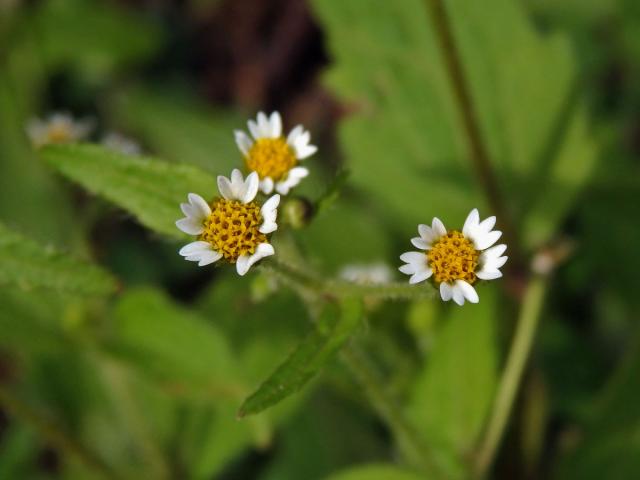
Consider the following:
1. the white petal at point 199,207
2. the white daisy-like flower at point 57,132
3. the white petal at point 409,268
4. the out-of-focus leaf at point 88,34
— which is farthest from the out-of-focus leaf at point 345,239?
the white petal at point 409,268

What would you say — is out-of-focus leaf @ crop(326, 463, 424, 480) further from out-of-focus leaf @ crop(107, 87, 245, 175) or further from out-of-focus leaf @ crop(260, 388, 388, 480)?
out-of-focus leaf @ crop(107, 87, 245, 175)

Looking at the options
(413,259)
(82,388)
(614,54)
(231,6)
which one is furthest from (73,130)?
(614,54)

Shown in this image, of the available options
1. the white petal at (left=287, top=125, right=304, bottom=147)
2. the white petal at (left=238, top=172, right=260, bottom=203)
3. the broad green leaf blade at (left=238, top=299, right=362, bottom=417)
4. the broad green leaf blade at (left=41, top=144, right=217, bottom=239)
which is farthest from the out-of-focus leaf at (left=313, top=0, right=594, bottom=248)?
the white petal at (left=238, top=172, right=260, bottom=203)

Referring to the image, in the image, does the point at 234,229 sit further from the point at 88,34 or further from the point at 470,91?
the point at 88,34

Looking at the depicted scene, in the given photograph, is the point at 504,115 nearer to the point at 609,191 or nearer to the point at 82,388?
the point at 609,191

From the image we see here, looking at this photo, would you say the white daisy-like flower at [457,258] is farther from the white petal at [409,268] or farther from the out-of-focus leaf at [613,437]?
the out-of-focus leaf at [613,437]

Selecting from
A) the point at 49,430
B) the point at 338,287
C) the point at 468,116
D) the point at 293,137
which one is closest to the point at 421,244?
the point at 338,287
